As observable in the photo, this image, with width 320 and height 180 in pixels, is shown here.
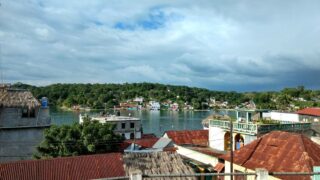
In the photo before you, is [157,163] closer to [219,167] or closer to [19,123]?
[219,167]

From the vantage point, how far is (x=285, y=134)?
17672mm

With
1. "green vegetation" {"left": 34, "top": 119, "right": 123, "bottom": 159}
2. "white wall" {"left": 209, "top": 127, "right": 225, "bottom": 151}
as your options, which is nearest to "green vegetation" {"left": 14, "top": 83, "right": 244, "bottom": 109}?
"green vegetation" {"left": 34, "top": 119, "right": 123, "bottom": 159}

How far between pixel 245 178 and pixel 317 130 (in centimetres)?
1220

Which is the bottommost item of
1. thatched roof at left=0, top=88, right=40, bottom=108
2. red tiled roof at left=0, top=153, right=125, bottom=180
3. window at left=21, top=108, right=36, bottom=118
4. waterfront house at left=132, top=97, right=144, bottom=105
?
red tiled roof at left=0, top=153, right=125, bottom=180

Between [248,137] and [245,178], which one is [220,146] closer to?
[248,137]

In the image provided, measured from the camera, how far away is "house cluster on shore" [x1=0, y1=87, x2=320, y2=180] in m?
14.4

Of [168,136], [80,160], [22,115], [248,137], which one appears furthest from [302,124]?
[22,115]

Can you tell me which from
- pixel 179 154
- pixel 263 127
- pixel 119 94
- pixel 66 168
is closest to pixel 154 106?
pixel 119 94

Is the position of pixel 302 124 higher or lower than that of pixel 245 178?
higher

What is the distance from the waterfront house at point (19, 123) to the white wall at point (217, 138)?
12.8 meters

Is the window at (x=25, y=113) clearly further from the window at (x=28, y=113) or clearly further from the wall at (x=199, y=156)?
the wall at (x=199, y=156)

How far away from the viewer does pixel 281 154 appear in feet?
53.1

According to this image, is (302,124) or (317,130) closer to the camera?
(302,124)

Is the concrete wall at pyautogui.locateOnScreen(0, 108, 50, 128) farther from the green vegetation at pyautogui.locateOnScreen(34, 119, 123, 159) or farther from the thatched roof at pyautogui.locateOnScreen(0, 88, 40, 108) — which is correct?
the green vegetation at pyautogui.locateOnScreen(34, 119, 123, 159)
